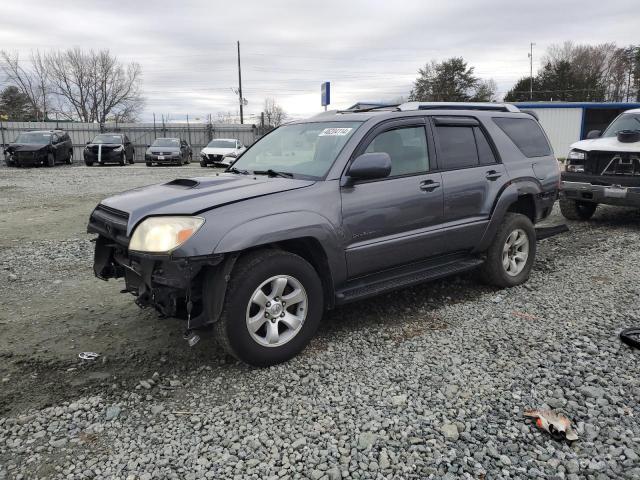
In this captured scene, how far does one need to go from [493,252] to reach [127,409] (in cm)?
357

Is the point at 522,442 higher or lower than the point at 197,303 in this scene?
lower

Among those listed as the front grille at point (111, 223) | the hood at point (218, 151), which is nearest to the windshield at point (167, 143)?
the hood at point (218, 151)

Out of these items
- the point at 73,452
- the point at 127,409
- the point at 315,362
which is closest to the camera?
the point at 73,452

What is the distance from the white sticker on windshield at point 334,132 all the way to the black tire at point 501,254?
6.28 ft

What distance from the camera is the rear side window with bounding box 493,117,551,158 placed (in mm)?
5305

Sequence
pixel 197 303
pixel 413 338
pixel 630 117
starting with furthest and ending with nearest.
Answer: pixel 630 117 → pixel 413 338 → pixel 197 303

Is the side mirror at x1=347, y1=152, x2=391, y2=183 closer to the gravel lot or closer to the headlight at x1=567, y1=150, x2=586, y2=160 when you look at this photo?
the gravel lot

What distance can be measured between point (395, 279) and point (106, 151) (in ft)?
71.2

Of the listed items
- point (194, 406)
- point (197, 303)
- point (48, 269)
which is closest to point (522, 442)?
point (194, 406)

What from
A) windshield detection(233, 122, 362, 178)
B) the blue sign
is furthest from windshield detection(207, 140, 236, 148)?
windshield detection(233, 122, 362, 178)

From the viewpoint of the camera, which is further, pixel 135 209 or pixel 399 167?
pixel 399 167

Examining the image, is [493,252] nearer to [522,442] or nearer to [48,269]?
[522,442]

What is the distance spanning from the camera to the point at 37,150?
67.8 ft

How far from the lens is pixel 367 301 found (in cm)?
487
